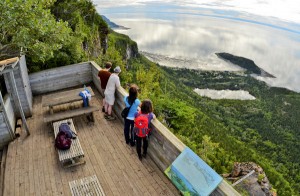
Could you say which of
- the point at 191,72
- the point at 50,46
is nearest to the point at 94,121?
the point at 50,46

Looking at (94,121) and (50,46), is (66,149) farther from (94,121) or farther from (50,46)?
(50,46)

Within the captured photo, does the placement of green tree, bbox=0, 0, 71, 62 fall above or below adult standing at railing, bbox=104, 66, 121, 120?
above

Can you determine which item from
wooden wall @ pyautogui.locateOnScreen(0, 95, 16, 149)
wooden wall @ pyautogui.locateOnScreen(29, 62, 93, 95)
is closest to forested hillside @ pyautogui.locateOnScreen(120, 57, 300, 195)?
wooden wall @ pyautogui.locateOnScreen(29, 62, 93, 95)

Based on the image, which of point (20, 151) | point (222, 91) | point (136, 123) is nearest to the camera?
point (136, 123)

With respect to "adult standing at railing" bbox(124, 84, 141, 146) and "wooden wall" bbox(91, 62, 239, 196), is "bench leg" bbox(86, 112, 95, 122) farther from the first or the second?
"wooden wall" bbox(91, 62, 239, 196)

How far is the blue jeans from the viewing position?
6.38m

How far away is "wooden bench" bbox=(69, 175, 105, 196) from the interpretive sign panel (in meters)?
1.47

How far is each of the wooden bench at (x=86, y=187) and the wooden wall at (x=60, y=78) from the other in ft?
18.7

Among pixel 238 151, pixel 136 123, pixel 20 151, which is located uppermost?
pixel 136 123

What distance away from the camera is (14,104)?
7.92 metres

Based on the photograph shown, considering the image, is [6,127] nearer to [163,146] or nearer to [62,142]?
[62,142]

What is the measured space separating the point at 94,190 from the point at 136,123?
1.63m

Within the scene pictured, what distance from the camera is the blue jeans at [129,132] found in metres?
6.38

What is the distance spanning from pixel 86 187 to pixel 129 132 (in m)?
2.01
